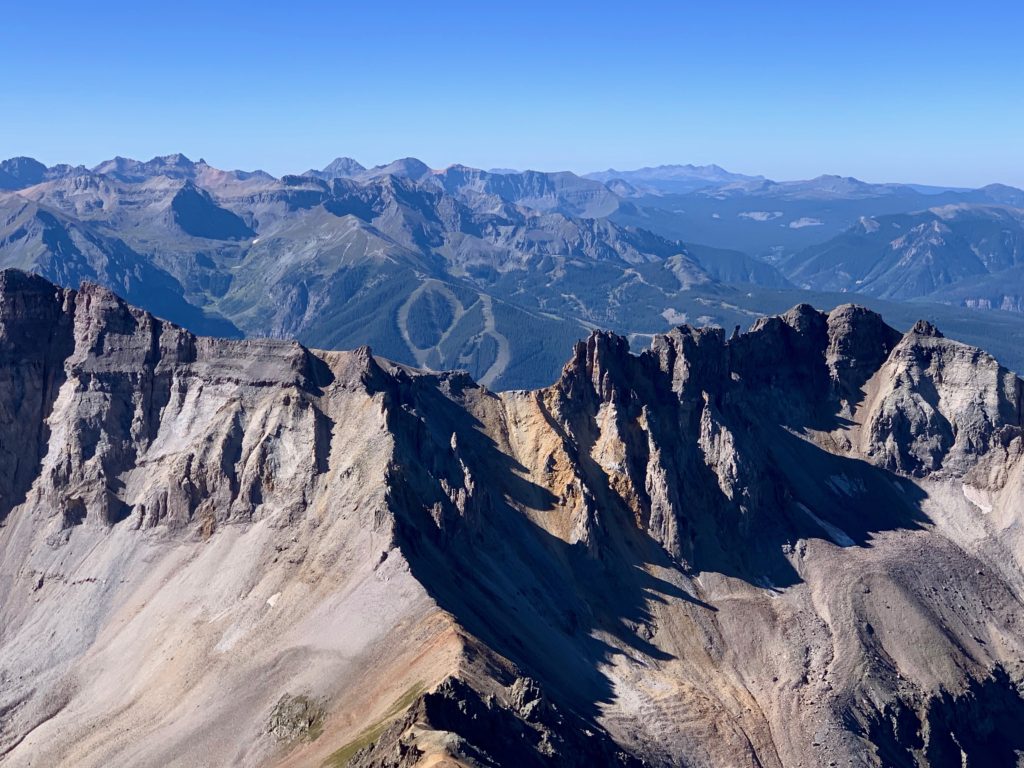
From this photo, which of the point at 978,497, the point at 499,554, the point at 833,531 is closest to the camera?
the point at 499,554

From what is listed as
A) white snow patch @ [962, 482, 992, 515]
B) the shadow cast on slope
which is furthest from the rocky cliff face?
the shadow cast on slope

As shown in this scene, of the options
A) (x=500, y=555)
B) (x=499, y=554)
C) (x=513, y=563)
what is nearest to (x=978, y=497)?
(x=513, y=563)

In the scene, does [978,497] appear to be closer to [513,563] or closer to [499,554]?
[513,563]

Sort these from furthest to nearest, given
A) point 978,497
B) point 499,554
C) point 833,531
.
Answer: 1. point 978,497
2. point 833,531
3. point 499,554

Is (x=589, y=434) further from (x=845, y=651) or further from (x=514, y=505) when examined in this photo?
(x=845, y=651)

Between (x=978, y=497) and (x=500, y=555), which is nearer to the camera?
(x=500, y=555)

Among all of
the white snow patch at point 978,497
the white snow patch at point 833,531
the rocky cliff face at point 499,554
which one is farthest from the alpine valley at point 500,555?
the white snow patch at point 978,497

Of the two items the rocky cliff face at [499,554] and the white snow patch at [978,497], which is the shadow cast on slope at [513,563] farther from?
the white snow patch at [978,497]

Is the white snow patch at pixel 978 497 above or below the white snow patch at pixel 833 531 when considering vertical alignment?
above
